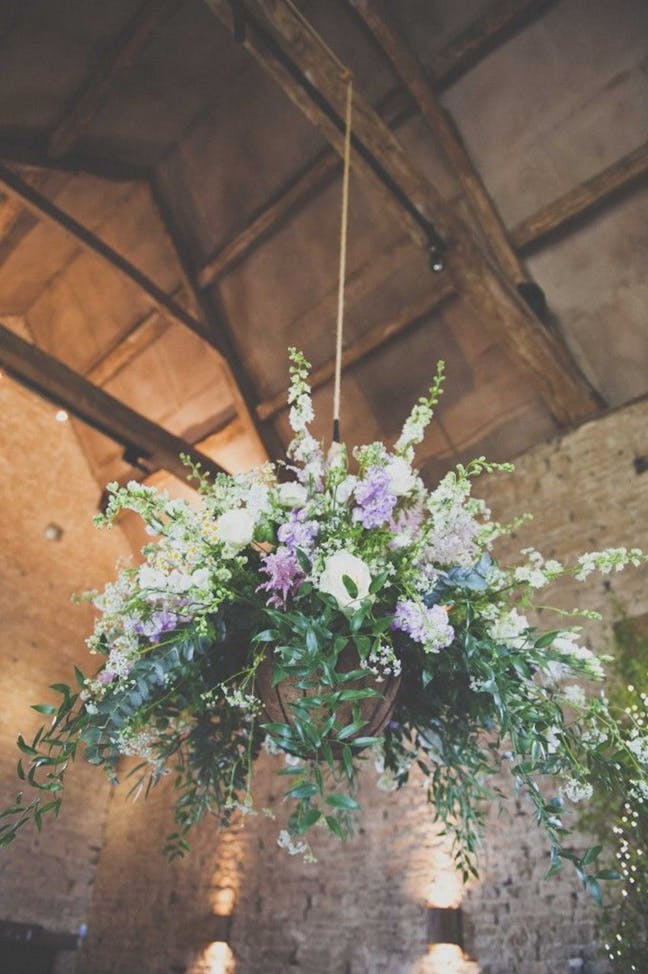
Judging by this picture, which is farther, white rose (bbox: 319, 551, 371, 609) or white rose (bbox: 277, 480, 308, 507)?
white rose (bbox: 277, 480, 308, 507)

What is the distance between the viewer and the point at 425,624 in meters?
1.39

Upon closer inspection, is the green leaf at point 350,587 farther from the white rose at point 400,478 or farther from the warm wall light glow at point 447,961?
the warm wall light glow at point 447,961

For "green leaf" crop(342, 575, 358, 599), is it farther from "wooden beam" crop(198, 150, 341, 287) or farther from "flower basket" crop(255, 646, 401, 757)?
"wooden beam" crop(198, 150, 341, 287)

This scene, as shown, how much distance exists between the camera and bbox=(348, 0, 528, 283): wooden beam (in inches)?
158

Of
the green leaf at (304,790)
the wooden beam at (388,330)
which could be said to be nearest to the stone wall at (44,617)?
the wooden beam at (388,330)

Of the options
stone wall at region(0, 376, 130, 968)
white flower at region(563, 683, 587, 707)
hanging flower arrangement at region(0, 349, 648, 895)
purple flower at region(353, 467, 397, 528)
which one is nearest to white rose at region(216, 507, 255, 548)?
hanging flower arrangement at region(0, 349, 648, 895)

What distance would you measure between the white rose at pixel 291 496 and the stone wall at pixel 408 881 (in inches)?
105

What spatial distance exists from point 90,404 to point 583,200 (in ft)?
10.8

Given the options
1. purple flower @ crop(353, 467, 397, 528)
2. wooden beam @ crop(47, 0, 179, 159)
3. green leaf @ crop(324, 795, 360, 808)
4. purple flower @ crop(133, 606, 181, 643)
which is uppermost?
wooden beam @ crop(47, 0, 179, 159)

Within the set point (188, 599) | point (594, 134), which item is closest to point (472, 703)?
point (188, 599)

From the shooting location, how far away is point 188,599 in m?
1.49

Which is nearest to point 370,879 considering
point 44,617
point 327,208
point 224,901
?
point 224,901

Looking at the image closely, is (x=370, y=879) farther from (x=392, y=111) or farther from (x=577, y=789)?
(x=392, y=111)

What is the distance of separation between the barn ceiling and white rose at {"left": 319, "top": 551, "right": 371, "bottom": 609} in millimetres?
2490
